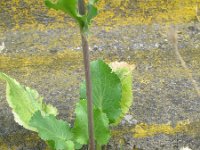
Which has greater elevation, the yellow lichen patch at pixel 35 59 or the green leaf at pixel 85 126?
the yellow lichen patch at pixel 35 59

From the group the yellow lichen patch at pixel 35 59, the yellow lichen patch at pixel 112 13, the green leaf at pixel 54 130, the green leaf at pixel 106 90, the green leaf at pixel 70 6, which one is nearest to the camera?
the green leaf at pixel 70 6

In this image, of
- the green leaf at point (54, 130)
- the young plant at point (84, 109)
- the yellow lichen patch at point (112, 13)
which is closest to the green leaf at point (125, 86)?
the young plant at point (84, 109)

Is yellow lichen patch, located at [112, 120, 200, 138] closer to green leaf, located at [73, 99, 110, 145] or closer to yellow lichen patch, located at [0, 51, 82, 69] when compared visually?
green leaf, located at [73, 99, 110, 145]

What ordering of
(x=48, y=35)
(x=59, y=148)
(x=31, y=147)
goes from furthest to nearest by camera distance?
(x=48, y=35) → (x=31, y=147) → (x=59, y=148)

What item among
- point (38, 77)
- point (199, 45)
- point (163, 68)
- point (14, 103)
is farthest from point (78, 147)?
point (199, 45)

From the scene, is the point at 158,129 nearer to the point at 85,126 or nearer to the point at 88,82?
the point at 85,126

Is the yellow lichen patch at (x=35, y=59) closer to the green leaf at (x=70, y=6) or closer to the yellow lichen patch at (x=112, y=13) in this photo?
the yellow lichen patch at (x=112, y=13)

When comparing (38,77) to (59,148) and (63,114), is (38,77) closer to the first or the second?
(63,114)

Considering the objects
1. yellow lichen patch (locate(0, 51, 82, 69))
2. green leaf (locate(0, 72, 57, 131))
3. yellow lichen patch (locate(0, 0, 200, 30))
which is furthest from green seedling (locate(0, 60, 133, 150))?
yellow lichen patch (locate(0, 0, 200, 30))
